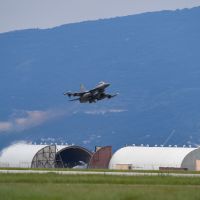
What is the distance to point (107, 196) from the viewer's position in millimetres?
38844

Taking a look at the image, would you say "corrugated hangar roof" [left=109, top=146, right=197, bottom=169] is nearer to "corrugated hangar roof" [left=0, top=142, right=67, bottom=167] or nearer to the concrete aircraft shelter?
the concrete aircraft shelter

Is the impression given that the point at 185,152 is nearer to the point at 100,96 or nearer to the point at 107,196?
the point at 100,96

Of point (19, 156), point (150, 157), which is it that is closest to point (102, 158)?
point (150, 157)

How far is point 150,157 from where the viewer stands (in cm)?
11625

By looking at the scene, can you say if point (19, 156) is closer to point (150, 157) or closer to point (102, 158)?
point (102, 158)

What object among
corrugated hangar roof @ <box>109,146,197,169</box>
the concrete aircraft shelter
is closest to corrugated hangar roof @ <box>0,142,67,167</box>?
the concrete aircraft shelter

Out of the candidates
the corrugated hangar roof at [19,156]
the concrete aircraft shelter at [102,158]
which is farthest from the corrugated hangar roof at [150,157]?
the corrugated hangar roof at [19,156]

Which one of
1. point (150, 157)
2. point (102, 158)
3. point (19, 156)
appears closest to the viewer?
point (150, 157)

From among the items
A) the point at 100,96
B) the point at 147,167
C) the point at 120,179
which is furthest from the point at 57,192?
the point at 147,167

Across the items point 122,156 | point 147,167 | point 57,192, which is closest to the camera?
point 57,192

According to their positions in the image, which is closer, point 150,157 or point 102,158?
point 150,157

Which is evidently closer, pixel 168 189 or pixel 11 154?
pixel 168 189

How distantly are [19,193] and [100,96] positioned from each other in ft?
174

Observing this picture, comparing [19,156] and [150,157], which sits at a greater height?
[19,156]
